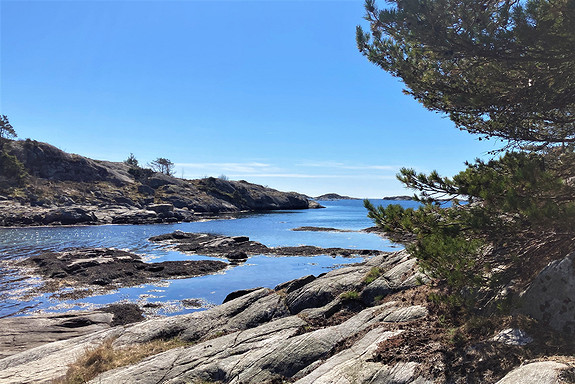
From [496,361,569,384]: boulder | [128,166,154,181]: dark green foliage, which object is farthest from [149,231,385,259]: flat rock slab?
[128,166,154,181]: dark green foliage

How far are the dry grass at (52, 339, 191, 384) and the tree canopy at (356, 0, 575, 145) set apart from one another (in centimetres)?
1319

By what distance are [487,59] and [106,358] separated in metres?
15.5

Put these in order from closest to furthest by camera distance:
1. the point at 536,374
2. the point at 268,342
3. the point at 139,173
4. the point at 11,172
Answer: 1. the point at 536,374
2. the point at 268,342
3. the point at 11,172
4. the point at 139,173

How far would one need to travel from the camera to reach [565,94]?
7.74 metres

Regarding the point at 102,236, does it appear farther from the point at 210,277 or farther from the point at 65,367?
the point at 65,367

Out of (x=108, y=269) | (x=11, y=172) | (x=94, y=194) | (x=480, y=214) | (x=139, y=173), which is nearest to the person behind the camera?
(x=480, y=214)

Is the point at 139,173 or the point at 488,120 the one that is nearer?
the point at 488,120

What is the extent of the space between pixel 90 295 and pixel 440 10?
3011 cm

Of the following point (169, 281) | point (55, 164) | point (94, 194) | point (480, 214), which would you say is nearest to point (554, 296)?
point (480, 214)

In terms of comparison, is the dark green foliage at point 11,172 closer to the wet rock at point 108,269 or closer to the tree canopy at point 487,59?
the wet rock at point 108,269

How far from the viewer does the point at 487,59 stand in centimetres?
830

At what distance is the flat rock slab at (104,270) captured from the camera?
29.9m

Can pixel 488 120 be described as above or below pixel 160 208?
above

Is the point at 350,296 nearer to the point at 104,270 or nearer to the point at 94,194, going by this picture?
the point at 104,270
